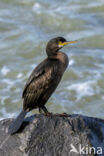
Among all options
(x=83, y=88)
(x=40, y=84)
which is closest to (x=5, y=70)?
(x=83, y=88)

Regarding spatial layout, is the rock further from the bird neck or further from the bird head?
the bird head

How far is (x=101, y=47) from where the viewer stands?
1138 cm

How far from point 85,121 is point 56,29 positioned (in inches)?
303

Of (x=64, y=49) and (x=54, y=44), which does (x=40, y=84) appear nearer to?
(x=54, y=44)

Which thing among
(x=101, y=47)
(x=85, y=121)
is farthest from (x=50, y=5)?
(x=85, y=121)

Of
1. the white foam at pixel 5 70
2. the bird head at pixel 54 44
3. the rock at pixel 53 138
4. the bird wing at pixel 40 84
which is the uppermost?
the bird head at pixel 54 44

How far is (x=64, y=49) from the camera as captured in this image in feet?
36.8

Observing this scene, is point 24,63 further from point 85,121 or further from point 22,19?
point 85,121

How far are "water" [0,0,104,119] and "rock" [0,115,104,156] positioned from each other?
345 cm

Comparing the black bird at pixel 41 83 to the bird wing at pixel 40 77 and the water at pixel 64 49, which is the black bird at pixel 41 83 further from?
the water at pixel 64 49

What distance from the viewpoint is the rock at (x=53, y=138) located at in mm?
4574

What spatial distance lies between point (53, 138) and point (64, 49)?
6.69 metres

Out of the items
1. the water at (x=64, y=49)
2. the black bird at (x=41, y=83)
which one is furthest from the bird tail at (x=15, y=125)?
the water at (x=64, y=49)

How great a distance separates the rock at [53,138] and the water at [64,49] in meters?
3.45
